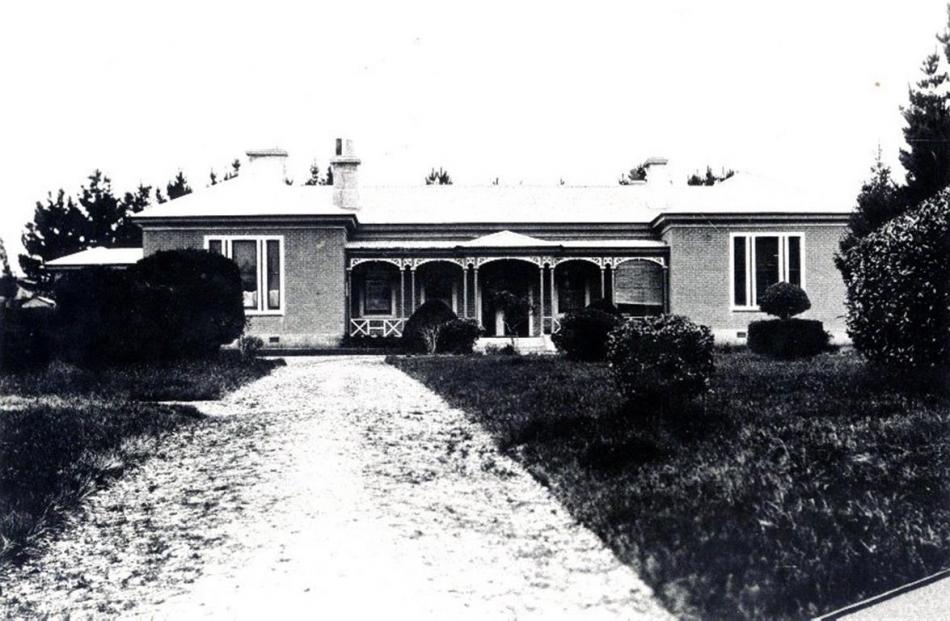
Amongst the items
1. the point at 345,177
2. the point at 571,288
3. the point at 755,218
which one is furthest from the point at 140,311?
the point at 755,218

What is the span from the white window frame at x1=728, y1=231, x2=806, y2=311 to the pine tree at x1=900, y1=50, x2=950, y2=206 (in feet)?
46.9

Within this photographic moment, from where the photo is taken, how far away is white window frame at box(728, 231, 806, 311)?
87.8 ft

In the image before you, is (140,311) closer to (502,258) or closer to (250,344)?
(250,344)

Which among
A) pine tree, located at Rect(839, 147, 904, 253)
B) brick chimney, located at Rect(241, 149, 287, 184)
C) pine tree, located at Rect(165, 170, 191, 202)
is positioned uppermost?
pine tree, located at Rect(165, 170, 191, 202)

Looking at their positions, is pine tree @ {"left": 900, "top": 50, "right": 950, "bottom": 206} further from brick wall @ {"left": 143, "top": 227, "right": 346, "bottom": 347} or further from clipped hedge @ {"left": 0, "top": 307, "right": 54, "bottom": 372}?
brick wall @ {"left": 143, "top": 227, "right": 346, "bottom": 347}

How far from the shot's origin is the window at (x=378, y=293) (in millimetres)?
28594

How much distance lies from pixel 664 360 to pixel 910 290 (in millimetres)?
2551

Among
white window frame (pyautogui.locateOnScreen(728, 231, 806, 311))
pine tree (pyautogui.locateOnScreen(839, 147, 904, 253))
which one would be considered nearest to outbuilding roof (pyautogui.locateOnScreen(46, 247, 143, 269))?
white window frame (pyautogui.locateOnScreen(728, 231, 806, 311))

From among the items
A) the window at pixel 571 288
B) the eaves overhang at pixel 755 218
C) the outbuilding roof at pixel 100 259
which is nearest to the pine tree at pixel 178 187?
the outbuilding roof at pixel 100 259

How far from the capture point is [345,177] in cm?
2958

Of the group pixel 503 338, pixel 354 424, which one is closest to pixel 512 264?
pixel 503 338

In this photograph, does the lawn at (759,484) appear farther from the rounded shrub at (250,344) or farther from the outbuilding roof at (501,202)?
the outbuilding roof at (501,202)

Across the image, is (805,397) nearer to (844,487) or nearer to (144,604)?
(844,487)

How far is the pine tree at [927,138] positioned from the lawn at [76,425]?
10151mm
